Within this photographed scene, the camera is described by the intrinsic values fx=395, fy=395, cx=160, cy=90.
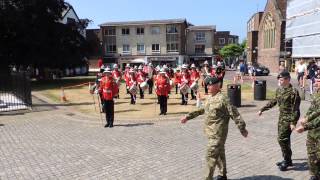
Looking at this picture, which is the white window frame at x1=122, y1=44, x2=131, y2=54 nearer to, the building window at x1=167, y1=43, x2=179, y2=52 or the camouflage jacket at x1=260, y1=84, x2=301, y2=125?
the building window at x1=167, y1=43, x2=179, y2=52

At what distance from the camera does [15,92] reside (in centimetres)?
1909

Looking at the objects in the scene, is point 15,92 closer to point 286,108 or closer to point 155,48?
point 286,108

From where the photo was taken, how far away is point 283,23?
2125 inches

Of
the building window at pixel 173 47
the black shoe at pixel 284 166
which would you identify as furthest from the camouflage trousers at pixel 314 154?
the building window at pixel 173 47

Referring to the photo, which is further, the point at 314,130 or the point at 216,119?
the point at 216,119

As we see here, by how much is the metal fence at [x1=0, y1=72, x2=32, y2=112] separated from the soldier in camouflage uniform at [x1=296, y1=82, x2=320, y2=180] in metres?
13.9

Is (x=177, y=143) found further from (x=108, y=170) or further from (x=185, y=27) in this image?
(x=185, y=27)

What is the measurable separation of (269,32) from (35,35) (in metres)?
38.6

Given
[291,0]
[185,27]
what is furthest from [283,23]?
[185,27]

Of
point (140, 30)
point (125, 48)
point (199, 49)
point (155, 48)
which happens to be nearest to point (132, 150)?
point (155, 48)

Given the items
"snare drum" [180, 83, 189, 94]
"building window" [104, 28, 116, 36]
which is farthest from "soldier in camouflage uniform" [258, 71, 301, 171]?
"building window" [104, 28, 116, 36]

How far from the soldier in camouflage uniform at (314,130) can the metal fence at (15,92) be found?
548 inches

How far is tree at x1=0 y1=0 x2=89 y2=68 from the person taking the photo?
105 ft

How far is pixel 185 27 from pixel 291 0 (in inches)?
1553
